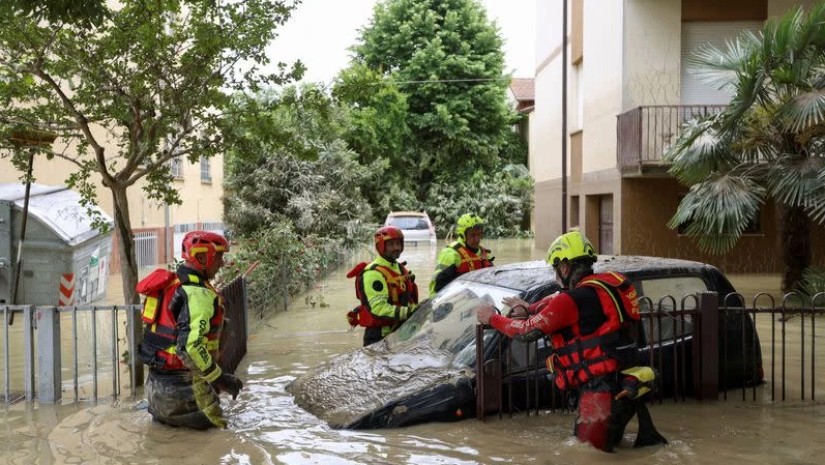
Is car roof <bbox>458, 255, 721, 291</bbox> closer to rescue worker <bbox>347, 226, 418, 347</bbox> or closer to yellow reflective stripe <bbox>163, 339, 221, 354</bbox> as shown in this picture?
rescue worker <bbox>347, 226, 418, 347</bbox>

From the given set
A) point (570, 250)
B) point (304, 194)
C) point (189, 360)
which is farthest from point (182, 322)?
point (304, 194)

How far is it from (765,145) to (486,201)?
80.1 feet

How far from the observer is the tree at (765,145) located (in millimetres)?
11359

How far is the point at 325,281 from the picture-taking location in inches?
696

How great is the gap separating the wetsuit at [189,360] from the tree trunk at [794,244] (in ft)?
34.1

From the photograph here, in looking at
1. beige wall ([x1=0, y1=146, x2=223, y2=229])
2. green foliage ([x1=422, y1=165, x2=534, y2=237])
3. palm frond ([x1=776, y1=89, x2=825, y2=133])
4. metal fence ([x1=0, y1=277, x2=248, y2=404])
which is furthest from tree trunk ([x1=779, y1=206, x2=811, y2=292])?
green foliage ([x1=422, y1=165, x2=534, y2=237])

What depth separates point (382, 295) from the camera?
7164 mm

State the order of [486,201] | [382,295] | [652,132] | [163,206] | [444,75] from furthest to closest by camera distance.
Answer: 1. [444,75]
2. [486,201]
3. [163,206]
4. [652,132]
5. [382,295]

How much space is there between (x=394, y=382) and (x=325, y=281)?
11.9 metres

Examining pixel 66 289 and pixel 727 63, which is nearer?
pixel 66 289

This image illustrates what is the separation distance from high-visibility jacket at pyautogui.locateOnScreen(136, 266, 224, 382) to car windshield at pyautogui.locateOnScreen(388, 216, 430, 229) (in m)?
21.6

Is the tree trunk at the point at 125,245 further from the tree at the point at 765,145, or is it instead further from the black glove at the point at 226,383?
the tree at the point at 765,145

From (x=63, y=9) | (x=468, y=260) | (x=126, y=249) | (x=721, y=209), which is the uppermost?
(x=63, y=9)

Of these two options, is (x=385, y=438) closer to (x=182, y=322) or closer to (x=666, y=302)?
(x=182, y=322)
